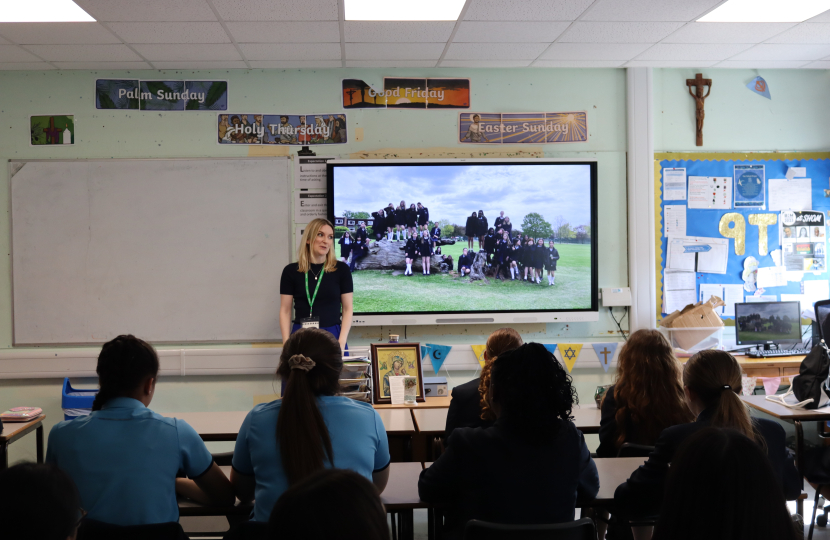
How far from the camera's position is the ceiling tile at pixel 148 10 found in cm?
312

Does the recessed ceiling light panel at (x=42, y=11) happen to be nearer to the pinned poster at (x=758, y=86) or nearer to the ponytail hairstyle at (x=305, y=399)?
the ponytail hairstyle at (x=305, y=399)

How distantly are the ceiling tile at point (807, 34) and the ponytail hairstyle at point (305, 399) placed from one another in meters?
3.65

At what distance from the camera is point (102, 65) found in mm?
4188

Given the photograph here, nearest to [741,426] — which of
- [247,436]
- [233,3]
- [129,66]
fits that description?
[247,436]

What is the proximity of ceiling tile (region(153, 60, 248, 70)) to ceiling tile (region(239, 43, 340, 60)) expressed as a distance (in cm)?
18

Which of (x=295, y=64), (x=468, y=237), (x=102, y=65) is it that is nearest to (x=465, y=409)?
(x=468, y=237)

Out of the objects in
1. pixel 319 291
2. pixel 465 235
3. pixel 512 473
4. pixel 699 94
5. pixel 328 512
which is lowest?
pixel 512 473

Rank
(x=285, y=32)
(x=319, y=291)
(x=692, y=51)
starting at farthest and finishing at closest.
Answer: (x=692, y=51)
(x=319, y=291)
(x=285, y=32)

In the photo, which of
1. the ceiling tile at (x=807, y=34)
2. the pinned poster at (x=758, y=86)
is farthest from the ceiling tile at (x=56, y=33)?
the pinned poster at (x=758, y=86)

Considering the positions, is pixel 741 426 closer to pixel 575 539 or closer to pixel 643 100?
pixel 575 539

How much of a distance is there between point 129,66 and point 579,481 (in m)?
4.09

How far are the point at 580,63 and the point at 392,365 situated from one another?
261 cm

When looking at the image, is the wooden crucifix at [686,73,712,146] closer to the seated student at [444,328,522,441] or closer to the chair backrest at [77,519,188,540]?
the seated student at [444,328,522,441]

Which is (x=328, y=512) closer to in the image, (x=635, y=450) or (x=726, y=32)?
(x=635, y=450)
